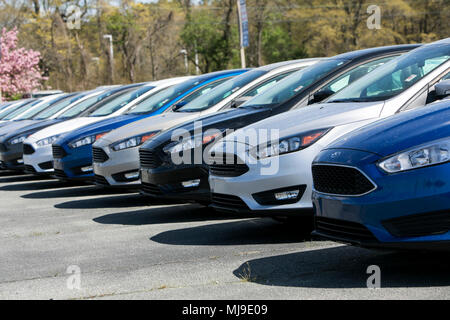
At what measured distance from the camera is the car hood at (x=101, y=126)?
1095 centimetres

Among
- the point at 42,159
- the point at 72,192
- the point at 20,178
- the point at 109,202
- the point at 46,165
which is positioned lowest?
the point at 20,178

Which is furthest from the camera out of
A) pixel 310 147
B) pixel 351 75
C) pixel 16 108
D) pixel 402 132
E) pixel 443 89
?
pixel 16 108

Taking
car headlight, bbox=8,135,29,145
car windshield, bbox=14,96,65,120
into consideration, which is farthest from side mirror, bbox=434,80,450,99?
car windshield, bbox=14,96,65,120

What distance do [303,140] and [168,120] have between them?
3.71m

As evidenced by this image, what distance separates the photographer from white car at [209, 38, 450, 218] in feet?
20.3

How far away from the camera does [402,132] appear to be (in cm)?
467

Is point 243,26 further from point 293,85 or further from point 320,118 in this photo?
point 320,118

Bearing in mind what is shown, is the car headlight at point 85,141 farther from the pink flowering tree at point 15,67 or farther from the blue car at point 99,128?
the pink flowering tree at point 15,67

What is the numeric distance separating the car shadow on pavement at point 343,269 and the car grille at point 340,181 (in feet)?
2.03

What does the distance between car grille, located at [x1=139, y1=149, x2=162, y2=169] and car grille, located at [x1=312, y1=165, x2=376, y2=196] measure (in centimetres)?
339

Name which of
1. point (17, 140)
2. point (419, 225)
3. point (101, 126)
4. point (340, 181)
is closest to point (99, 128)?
point (101, 126)

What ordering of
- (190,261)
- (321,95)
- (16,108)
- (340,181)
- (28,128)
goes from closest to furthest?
(340,181) < (190,261) < (321,95) < (28,128) < (16,108)

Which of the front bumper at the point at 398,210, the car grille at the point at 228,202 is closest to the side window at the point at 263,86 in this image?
the car grille at the point at 228,202
